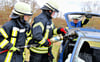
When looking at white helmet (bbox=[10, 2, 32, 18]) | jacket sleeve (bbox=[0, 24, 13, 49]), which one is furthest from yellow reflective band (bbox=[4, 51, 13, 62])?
white helmet (bbox=[10, 2, 32, 18])

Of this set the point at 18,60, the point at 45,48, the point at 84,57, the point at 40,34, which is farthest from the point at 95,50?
the point at 18,60

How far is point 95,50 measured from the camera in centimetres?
331

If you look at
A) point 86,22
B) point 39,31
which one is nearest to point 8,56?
point 39,31

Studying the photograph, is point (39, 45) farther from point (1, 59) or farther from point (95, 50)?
point (95, 50)

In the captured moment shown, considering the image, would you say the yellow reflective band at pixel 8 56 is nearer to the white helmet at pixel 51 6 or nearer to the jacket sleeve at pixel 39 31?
the jacket sleeve at pixel 39 31

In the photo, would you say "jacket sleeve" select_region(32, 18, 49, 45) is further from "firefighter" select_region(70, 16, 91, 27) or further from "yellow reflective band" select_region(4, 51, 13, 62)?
"firefighter" select_region(70, 16, 91, 27)

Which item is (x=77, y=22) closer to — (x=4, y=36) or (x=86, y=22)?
(x=86, y=22)

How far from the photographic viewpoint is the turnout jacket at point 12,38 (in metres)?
2.15

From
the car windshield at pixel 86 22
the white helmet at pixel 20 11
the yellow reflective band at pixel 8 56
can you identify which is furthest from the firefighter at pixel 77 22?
the yellow reflective band at pixel 8 56

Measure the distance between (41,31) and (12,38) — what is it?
0.60m

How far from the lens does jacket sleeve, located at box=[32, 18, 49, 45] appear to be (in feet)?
8.26

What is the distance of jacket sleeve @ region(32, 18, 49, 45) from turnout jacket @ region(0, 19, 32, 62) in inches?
9.3

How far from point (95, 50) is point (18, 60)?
206cm

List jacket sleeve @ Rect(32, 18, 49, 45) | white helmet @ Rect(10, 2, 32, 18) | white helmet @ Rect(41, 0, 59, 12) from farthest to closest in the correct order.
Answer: white helmet @ Rect(41, 0, 59, 12), jacket sleeve @ Rect(32, 18, 49, 45), white helmet @ Rect(10, 2, 32, 18)
